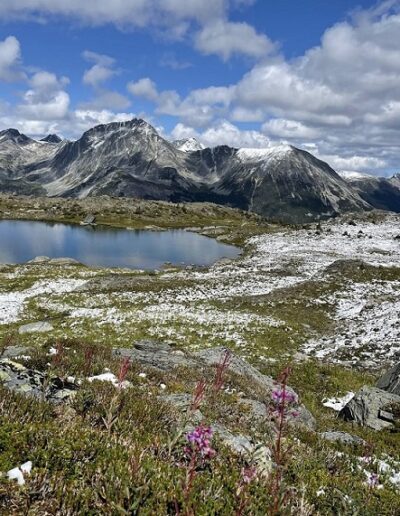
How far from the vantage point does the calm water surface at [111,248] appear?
9506cm

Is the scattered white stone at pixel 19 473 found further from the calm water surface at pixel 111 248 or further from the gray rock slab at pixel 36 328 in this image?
the calm water surface at pixel 111 248

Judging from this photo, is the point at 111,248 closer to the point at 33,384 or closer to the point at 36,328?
the point at 36,328

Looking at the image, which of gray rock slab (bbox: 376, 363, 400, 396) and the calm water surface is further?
the calm water surface

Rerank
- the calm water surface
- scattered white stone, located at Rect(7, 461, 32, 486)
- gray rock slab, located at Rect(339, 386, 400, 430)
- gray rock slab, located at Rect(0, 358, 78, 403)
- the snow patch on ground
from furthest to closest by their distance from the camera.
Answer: the calm water surface < the snow patch on ground < gray rock slab, located at Rect(339, 386, 400, 430) < gray rock slab, located at Rect(0, 358, 78, 403) < scattered white stone, located at Rect(7, 461, 32, 486)

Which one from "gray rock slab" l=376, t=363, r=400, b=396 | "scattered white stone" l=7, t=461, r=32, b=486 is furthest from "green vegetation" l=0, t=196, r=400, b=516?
"gray rock slab" l=376, t=363, r=400, b=396

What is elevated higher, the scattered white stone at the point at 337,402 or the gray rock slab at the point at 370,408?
the gray rock slab at the point at 370,408

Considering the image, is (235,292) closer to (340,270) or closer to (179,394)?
(340,270)

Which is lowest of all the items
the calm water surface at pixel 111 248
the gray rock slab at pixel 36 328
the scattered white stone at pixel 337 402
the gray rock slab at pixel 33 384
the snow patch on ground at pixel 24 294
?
the calm water surface at pixel 111 248

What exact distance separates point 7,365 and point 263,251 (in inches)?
3218

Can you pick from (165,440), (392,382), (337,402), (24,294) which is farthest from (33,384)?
(24,294)

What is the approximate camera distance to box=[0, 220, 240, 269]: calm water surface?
3743 inches

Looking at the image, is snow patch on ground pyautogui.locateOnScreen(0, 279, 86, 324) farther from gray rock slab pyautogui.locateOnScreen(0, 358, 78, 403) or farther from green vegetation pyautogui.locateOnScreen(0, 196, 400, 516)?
gray rock slab pyautogui.locateOnScreen(0, 358, 78, 403)

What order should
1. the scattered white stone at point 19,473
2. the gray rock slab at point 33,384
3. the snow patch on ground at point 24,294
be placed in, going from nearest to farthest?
the scattered white stone at point 19,473 < the gray rock slab at point 33,384 < the snow patch on ground at point 24,294

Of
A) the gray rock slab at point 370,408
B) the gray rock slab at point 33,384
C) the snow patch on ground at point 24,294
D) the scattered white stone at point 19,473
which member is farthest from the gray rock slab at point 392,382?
the snow patch on ground at point 24,294
